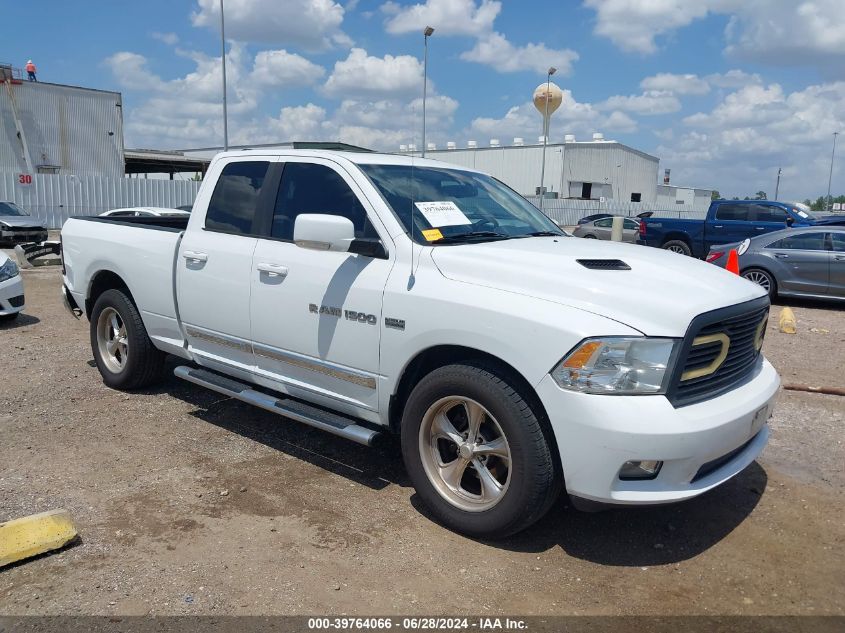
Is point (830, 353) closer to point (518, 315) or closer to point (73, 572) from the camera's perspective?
point (518, 315)

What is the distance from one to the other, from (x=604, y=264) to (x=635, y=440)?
106cm

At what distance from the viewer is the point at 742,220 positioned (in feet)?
55.9

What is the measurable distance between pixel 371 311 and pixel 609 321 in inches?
53.4

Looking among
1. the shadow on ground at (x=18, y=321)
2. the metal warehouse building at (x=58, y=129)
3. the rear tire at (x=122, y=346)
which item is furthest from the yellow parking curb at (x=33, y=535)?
the metal warehouse building at (x=58, y=129)

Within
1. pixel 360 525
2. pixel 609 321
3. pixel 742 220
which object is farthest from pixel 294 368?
pixel 742 220

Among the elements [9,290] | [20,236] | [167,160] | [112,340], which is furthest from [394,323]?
Result: [167,160]

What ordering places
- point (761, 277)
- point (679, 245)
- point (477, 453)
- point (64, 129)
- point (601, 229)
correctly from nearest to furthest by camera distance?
point (477, 453)
point (761, 277)
point (679, 245)
point (601, 229)
point (64, 129)

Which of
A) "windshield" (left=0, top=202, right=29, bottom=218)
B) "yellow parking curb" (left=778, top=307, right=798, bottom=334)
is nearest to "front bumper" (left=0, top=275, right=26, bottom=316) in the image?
"yellow parking curb" (left=778, top=307, right=798, bottom=334)

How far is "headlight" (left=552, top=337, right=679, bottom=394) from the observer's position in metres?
Answer: 3.07

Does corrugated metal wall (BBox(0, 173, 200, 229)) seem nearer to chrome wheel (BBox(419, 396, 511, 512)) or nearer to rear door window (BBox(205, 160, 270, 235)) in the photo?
rear door window (BBox(205, 160, 270, 235))

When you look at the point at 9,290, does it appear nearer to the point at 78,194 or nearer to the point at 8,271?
the point at 8,271

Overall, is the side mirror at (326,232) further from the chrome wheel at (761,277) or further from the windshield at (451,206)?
the chrome wheel at (761,277)

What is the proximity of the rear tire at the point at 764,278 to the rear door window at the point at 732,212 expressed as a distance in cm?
520

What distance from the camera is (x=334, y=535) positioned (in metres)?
3.67
